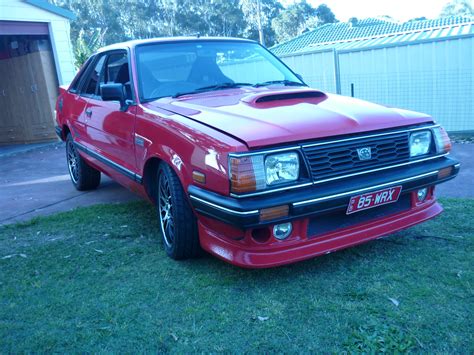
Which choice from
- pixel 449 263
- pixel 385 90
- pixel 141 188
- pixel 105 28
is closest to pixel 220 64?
pixel 141 188

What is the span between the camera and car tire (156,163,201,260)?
3225mm

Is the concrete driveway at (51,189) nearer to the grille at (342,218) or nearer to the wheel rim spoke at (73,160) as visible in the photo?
the wheel rim spoke at (73,160)

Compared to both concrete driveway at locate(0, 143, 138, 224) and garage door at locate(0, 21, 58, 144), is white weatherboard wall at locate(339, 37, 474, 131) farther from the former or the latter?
garage door at locate(0, 21, 58, 144)

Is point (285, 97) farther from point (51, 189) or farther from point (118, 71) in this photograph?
point (51, 189)

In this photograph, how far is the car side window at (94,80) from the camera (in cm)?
502

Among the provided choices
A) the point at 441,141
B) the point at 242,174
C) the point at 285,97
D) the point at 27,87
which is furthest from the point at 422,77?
the point at 27,87

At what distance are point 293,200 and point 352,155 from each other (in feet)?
1.76

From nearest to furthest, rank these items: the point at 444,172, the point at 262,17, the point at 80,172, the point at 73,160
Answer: the point at 444,172, the point at 80,172, the point at 73,160, the point at 262,17

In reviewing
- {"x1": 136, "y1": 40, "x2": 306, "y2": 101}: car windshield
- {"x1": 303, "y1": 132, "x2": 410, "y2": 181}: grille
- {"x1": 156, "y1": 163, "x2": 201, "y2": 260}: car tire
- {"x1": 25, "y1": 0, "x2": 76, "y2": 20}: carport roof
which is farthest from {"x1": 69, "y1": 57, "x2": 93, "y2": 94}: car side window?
{"x1": 25, "y1": 0, "x2": 76, "y2": 20}: carport roof

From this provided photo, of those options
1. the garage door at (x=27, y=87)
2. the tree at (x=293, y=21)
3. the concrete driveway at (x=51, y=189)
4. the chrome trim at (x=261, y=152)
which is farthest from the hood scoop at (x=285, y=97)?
the tree at (x=293, y=21)

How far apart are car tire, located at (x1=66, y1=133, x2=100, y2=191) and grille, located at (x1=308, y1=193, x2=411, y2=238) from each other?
371 cm

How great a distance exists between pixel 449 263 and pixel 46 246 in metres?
3.19

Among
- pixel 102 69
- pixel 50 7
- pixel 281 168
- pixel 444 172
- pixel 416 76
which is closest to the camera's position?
pixel 281 168

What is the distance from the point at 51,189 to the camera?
6387 millimetres
